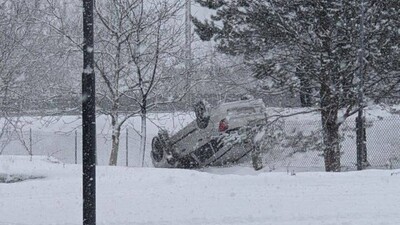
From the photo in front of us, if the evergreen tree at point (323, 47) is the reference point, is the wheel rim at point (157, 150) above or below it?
below

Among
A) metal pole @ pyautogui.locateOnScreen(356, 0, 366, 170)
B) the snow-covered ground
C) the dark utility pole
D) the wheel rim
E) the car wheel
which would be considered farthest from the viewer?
the wheel rim

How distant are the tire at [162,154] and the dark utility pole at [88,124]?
11.8 meters

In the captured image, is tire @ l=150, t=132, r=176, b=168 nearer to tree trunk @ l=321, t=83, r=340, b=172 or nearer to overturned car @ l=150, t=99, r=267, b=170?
overturned car @ l=150, t=99, r=267, b=170

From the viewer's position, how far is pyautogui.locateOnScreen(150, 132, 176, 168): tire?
1734cm

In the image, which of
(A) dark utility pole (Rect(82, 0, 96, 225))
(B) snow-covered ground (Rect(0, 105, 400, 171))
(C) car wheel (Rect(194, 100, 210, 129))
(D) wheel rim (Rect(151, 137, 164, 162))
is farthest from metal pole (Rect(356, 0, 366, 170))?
(A) dark utility pole (Rect(82, 0, 96, 225))

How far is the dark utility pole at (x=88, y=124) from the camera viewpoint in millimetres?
5484

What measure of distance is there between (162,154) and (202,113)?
2.28 m

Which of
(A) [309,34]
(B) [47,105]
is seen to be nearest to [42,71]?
(B) [47,105]

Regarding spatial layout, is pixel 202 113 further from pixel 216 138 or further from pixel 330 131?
pixel 330 131

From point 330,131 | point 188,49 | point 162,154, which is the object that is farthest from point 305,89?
point 162,154

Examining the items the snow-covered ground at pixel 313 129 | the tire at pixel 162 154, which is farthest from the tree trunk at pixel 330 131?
the tire at pixel 162 154

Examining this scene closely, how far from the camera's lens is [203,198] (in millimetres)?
8570

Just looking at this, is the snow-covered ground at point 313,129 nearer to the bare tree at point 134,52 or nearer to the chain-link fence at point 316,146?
the chain-link fence at point 316,146

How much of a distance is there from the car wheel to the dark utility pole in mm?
10462
